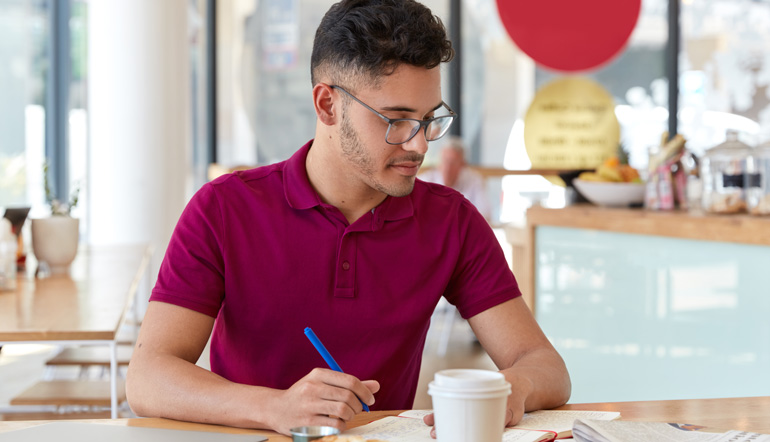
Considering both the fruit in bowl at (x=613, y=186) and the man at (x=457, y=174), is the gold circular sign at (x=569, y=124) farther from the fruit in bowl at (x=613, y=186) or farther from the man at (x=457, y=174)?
the fruit in bowl at (x=613, y=186)

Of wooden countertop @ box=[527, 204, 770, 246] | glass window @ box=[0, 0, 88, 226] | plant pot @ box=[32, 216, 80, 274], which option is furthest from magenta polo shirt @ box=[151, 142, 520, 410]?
glass window @ box=[0, 0, 88, 226]

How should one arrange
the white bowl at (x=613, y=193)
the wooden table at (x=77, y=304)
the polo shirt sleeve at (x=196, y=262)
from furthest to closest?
the white bowl at (x=613, y=193) < the wooden table at (x=77, y=304) < the polo shirt sleeve at (x=196, y=262)

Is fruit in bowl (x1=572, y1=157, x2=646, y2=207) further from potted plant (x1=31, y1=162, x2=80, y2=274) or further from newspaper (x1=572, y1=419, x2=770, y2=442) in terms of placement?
newspaper (x1=572, y1=419, x2=770, y2=442)

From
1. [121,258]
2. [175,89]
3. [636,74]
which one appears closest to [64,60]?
[175,89]

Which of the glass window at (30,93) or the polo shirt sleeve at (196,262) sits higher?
the glass window at (30,93)

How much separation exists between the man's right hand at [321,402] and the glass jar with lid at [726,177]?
5.96ft

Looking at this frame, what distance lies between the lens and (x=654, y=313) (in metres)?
2.72

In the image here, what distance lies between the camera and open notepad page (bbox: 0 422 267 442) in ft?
3.40

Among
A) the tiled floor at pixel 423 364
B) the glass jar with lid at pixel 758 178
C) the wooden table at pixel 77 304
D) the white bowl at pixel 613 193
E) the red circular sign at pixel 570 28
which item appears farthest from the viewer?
the red circular sign at pixel 570 28

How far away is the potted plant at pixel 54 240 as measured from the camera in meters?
2.78

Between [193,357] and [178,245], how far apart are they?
7.4 inches

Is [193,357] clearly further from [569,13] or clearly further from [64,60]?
[64,60]

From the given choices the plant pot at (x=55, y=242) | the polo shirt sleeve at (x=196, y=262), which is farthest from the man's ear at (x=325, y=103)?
the plant pot at (x=55, y=242)

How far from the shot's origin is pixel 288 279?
1436 millimetres
